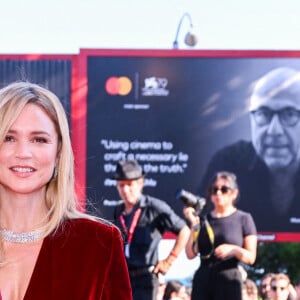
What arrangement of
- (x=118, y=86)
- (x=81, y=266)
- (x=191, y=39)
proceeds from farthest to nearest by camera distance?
1. (x=191, y=39)
2. (x=118, y=86)
3. (x=81, y=266)

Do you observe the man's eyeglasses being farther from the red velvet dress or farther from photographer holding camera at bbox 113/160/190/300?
the red velvet dress

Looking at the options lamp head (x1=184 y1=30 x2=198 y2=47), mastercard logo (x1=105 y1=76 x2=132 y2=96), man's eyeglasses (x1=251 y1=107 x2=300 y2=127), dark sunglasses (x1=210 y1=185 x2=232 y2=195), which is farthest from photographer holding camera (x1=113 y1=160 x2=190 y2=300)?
lamp head (x1=184 y1=30 x2=198 y2=47)

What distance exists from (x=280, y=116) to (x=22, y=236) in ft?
23.0

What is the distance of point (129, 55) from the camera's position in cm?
906

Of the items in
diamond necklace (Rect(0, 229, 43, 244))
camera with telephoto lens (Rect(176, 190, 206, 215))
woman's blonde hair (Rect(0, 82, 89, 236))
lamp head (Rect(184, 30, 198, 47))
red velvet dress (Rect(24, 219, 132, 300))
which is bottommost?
red velvet dress (Rect(24, 219, 132, 300))

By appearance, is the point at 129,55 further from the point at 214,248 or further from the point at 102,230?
the point at 102,230

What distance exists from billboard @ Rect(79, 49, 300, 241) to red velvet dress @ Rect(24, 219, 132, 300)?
6527mm

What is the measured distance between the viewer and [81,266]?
237cm

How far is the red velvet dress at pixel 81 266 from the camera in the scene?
91.9 inches

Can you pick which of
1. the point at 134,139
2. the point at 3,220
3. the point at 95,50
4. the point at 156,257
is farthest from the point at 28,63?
the point at 3,220

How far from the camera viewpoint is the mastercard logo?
29.6 ft

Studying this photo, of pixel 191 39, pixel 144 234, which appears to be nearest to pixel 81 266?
pixel 144 234

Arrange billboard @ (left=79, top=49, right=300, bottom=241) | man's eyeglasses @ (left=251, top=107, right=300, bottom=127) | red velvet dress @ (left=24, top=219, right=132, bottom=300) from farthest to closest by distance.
Result: 1. man's eyeglasses @ (left=251, top=107, right=300, bottom=127)
2. billboard @ (left=79, top=49, right=300, bottom=241)
3. red velvet dress @ (left=24, top=219, right=132, bottom=300)

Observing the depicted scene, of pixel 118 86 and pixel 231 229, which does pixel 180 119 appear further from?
pixel 231 229
